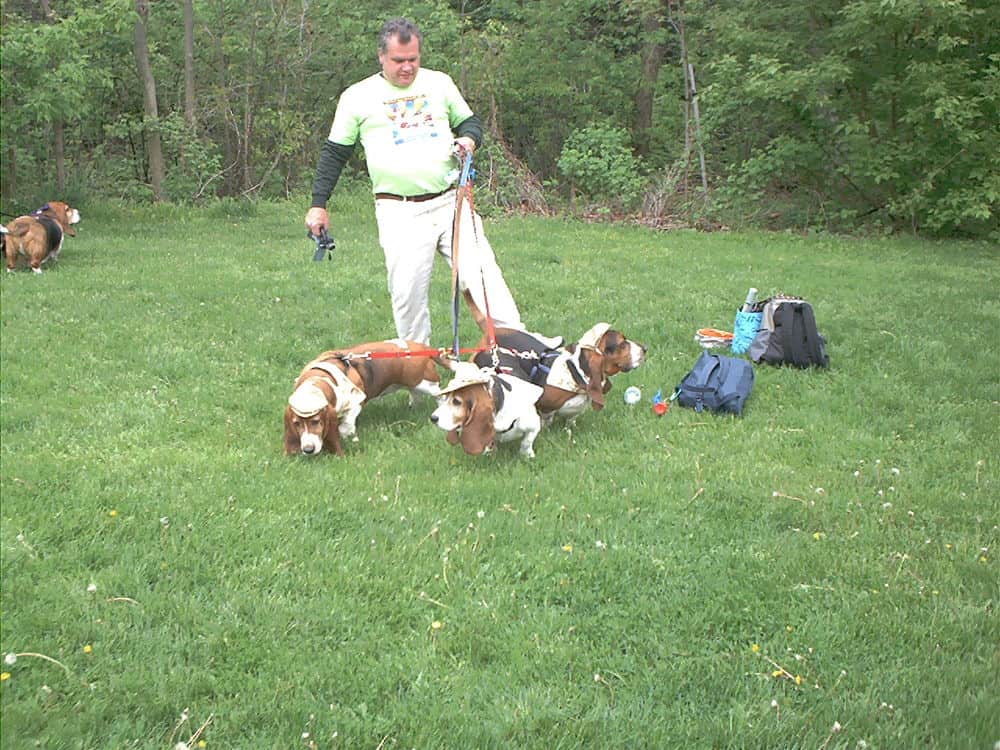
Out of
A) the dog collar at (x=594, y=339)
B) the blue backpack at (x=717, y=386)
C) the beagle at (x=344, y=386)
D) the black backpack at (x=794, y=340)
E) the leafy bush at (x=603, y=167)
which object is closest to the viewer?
the beagle at (x=344, y=386)

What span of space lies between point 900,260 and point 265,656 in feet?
36.9

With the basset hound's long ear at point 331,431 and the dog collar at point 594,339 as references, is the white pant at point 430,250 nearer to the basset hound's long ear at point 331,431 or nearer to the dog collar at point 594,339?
the dog collar at point 594,339

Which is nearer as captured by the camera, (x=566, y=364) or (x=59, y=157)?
(x=566, y=364)

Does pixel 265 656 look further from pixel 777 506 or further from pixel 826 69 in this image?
pixel 826 69

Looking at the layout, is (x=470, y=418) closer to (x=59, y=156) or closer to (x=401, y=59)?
(x=401, y=59)

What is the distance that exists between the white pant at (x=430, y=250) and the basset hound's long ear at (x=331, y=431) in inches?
45.4

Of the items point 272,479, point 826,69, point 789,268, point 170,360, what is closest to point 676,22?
point 826,69

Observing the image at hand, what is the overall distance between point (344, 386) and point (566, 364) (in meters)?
1.28

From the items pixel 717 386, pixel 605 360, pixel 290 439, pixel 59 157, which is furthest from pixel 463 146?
pixel 59 157

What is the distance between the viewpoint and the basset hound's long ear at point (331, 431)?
4867mm

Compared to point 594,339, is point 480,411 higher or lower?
lower

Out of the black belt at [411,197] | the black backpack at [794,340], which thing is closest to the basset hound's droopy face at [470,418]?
the black belt at [411,197]

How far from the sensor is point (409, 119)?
536cm

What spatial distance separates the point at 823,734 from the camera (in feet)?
9.54
